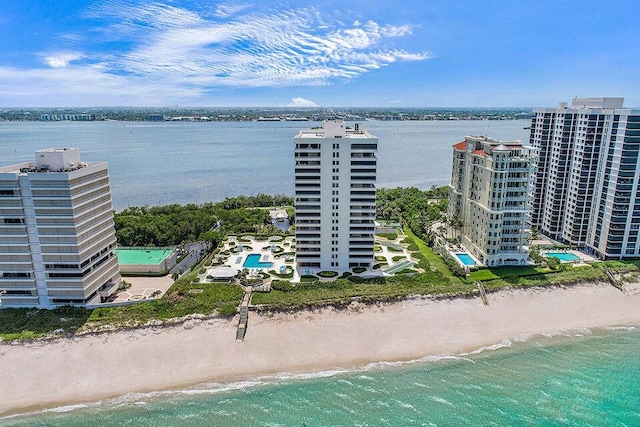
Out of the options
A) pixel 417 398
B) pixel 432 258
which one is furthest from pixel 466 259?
A: pixel 417 398

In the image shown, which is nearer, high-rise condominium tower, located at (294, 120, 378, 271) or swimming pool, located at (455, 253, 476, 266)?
high-rise condominium tower, located at (294, 120, 378, 271)

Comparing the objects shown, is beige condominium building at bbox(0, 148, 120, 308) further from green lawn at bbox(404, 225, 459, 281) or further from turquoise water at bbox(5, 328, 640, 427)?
green lawn at bbox(404, 225, 459, 281)

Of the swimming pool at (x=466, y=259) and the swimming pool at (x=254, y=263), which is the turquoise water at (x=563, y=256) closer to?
the swimming pool at (x=466, y=259)

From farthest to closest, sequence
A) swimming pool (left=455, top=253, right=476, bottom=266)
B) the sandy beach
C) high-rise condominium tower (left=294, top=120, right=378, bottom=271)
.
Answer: swimming pool (left=455, top=253, right=476, bottom=266) < high-rise condominium tower (left=294, top=120, right=378, bottom=271) < the sandy beach

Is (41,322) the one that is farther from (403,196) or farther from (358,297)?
(403,196)

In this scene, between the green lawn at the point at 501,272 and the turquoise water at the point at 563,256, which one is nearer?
the green lawn at the point at 501,272

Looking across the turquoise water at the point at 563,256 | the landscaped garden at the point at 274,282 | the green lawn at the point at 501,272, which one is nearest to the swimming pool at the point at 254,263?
the landscaped garden at the point at 274,282

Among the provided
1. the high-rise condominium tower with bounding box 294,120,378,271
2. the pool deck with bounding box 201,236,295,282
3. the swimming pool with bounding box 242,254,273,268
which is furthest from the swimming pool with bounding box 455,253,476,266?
the swimming pool with bounding box 242,254,273,268
